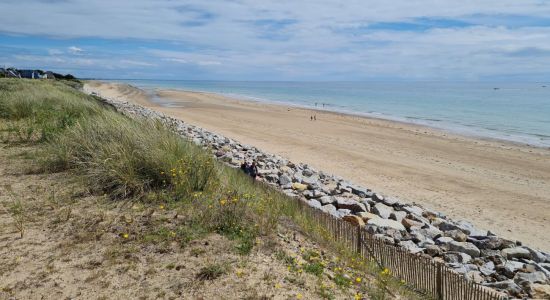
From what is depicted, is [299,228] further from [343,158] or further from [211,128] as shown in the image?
[211,128]

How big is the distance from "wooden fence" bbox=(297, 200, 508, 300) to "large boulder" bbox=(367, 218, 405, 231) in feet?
6.42

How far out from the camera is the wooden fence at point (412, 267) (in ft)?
14.3

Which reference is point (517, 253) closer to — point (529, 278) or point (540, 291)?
point (529, 278)

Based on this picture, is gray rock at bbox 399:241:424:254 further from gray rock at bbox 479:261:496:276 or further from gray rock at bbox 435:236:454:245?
gray rock at bbox 479:261:496:276

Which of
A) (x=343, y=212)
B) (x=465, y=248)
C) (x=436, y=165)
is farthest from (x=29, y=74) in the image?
(x=465, y=248)

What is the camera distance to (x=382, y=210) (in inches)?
338

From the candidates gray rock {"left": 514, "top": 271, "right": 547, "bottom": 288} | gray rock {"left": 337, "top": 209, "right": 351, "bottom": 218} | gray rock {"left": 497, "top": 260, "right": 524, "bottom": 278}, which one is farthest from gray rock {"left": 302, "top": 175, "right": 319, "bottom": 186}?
gray rock {"left": 514, "top": 271, "right": 547, "bottom": 288}

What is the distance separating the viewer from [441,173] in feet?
49.8

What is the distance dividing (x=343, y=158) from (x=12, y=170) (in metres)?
12.7

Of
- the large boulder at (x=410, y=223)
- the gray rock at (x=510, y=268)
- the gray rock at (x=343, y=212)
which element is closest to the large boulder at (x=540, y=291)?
the gray rock at (x=510, y=268)

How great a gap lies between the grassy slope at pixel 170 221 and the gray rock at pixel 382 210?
258 cm

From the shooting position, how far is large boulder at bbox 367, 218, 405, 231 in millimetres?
7598

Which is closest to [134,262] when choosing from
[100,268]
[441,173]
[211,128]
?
[100,268]

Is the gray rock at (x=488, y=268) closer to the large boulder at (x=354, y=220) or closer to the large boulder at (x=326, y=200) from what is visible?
the large boulder at (x=354, y=220)
